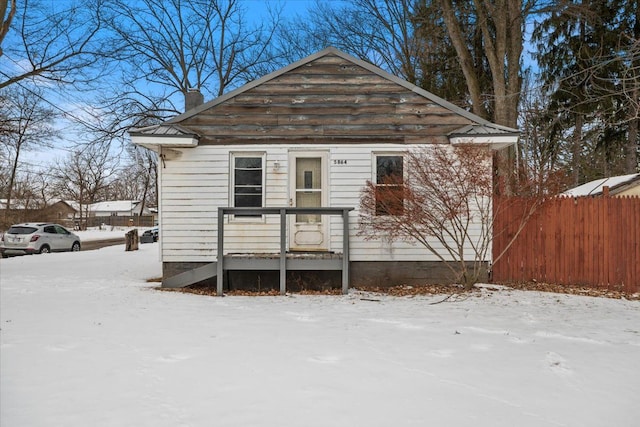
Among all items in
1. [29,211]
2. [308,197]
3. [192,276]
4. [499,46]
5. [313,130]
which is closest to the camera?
[192,276]

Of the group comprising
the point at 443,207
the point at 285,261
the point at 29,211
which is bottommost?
the point at 285,261

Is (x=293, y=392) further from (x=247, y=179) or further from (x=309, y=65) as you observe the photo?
(x=309, y=65)

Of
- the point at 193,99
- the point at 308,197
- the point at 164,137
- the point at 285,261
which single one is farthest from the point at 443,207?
the point at 193,99

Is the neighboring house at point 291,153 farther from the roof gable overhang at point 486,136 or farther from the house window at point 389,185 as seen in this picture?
the roof gable overhang at point 486,136

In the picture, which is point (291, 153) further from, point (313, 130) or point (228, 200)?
point (228, 200)

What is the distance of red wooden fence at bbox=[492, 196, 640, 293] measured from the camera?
8891 mm

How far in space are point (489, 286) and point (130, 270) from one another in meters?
9.50

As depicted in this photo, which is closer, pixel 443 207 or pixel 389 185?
pixel 443 207

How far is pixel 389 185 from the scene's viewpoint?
338 inches

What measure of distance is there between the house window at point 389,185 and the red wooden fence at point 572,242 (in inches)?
81.9

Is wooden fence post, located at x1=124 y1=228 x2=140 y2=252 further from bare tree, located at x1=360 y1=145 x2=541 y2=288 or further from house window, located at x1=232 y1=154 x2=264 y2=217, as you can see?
bare tree, located at x1=360 y1=145 x2=541 y2=288

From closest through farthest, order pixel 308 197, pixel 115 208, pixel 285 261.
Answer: pixel 285 261, pixel 308 197, pixel 115 208

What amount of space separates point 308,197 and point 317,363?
5431 millimetres

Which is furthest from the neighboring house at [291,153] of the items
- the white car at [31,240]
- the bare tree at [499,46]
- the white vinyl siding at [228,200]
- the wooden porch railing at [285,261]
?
the white car at [31,240]
